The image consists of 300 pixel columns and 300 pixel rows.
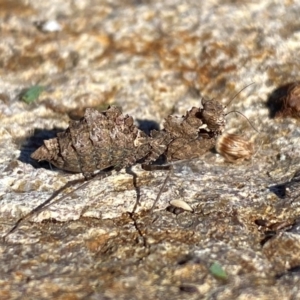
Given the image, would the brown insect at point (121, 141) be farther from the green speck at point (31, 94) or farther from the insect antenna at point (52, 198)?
the green speck at point (31, 94)

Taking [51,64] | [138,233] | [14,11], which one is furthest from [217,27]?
[138,233]

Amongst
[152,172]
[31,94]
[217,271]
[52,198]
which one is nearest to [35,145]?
[31,94]

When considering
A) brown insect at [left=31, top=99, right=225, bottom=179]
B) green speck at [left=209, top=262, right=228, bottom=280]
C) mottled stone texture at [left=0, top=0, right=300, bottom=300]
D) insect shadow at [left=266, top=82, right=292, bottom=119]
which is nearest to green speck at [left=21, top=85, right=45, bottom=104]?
mottled stone texture at [left=0, top=0, right=300, bottom=300]

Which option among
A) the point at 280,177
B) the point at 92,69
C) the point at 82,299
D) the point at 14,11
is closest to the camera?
the point at 82,299

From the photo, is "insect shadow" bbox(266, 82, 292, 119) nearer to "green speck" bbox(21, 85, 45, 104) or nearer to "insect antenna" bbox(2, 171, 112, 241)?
"insect antenna" bbox(2, 171, 112, 241)

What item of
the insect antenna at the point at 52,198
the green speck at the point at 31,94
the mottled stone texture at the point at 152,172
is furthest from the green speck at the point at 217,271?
the green speck at the point at 31,94

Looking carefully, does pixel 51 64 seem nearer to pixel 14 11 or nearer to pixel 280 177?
pixel 14 11
